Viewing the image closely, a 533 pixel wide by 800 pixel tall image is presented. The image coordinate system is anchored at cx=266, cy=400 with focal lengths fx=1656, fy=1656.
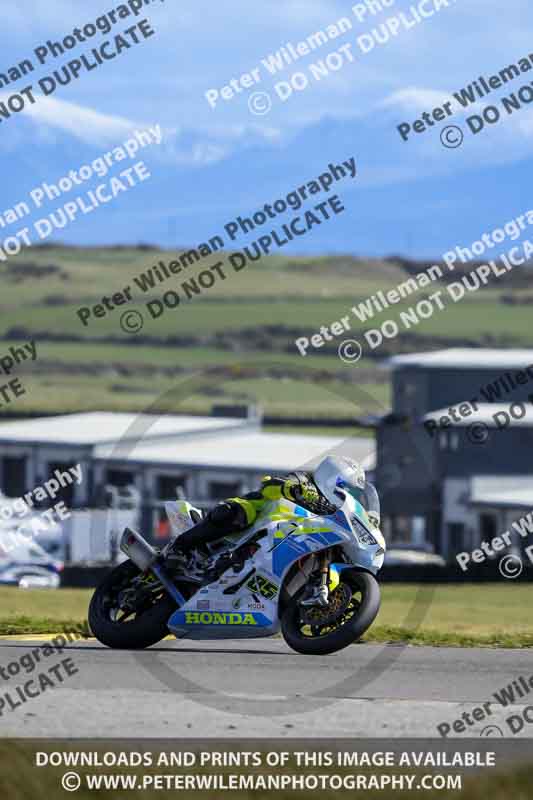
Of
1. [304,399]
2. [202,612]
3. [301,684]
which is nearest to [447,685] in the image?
[301,684]

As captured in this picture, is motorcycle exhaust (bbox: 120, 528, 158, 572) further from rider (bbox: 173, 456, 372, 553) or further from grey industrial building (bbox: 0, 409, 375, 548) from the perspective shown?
grey industrial building (bbox: 0, 409, 375, 548)

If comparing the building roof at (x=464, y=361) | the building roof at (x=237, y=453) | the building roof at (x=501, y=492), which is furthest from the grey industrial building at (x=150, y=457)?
the building roof at (x=501, y=492)

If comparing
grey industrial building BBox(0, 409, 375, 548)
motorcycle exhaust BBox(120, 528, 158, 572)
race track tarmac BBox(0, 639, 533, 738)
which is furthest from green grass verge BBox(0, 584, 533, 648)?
grey industrial building BBox(0, 409, 375, 548)

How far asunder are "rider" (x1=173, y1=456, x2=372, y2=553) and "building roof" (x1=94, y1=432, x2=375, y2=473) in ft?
162

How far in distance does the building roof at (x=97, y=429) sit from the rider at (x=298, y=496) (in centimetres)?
5278

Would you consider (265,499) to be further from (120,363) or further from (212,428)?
(120,363)

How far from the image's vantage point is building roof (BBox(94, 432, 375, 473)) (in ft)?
215

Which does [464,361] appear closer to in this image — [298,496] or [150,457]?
→ [150,457]

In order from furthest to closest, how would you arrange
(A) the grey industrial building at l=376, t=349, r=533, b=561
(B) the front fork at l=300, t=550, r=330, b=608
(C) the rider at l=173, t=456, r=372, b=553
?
(A) the grey industrial building at l=376, t=349, r=533, b=561 → (C) the rider at l=173, t=456, r=372, b=553 → (B) the front fork at l=300, t=550, r=330, b=608

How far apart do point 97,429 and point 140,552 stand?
59.1 metres

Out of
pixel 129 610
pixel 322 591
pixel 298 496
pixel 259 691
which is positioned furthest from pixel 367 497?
pixel 129 610

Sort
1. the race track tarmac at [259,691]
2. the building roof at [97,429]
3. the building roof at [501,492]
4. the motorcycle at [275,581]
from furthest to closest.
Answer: the building roof at [97,429]
the building roof at [501,492]
the motorcycle at [275,581]
the race track tarmac at [259,691]

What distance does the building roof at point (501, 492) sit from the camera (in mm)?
58500

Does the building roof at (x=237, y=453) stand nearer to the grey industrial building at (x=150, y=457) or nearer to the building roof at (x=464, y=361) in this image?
the grey industrial building at (x=150, y=457)
